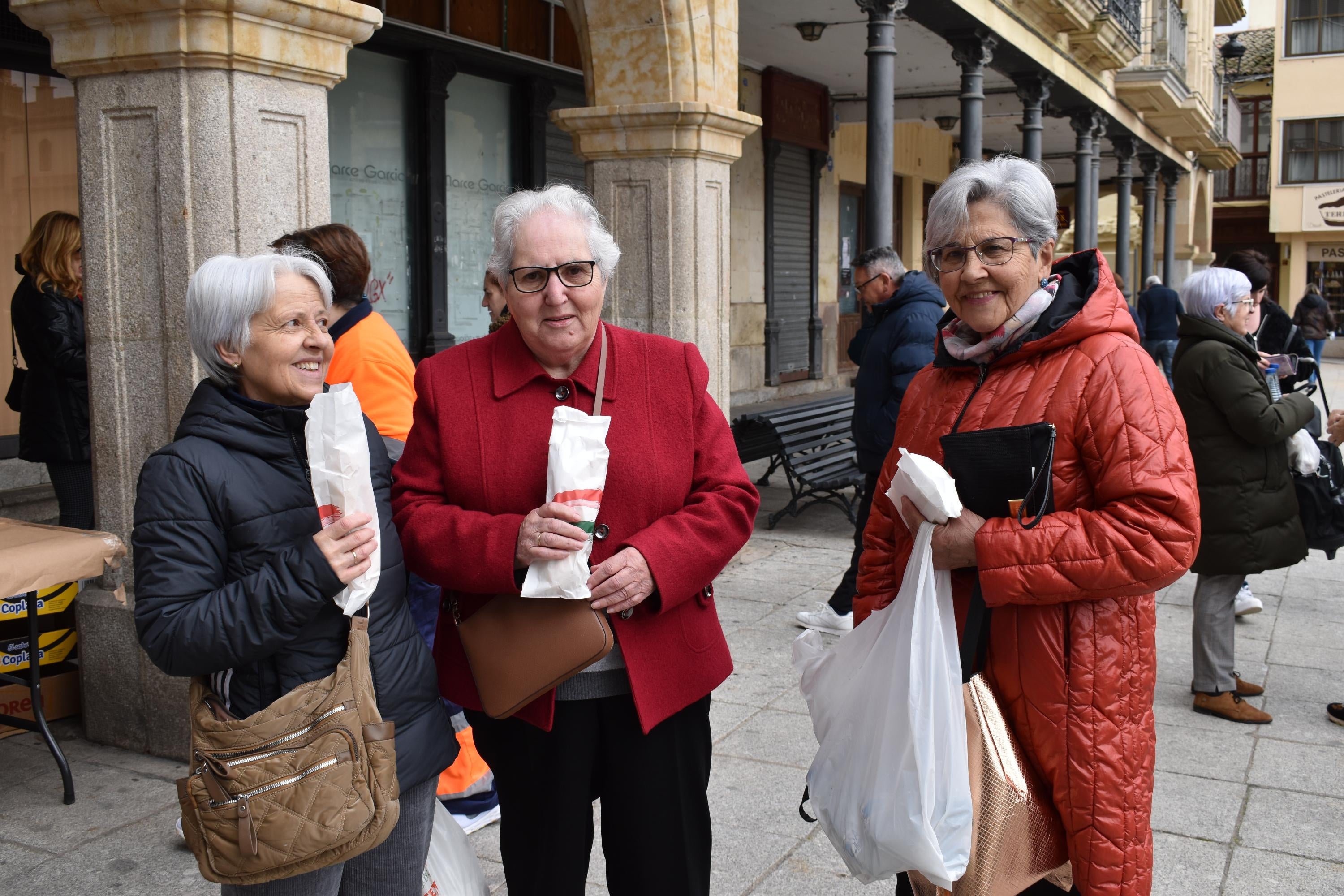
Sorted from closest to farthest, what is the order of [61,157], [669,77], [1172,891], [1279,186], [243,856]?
1. [243,856]
2. [1172,891]
3. [669,77]
4. [61,157]
5. [1279,186]

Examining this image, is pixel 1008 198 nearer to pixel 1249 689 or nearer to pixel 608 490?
pixel 608 490

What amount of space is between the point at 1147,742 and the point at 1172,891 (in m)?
1.45

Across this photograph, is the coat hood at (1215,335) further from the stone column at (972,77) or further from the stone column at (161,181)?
the stone column at (972,77)

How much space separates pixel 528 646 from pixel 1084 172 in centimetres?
1596

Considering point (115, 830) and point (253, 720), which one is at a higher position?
point (253, 720)

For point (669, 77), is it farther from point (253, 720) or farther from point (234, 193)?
point (253, 720)

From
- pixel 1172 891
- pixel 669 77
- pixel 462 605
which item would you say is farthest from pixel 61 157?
pixel 1172 891

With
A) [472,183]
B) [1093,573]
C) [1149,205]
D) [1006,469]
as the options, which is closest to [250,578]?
[1006,469]

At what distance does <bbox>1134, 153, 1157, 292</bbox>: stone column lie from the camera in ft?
77.0

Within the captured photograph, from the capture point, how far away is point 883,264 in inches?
240

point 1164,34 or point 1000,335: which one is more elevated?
point 1164,34

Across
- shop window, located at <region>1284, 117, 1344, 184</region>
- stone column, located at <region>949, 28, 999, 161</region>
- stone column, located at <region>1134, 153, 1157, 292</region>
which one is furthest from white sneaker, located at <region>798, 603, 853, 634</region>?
shop window, located at <region>1284, 117, 1344, 184</region>

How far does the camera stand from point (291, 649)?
2160 mm

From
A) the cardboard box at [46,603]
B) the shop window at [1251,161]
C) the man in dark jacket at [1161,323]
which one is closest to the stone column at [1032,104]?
the man in dark jacket at [1161,323]
